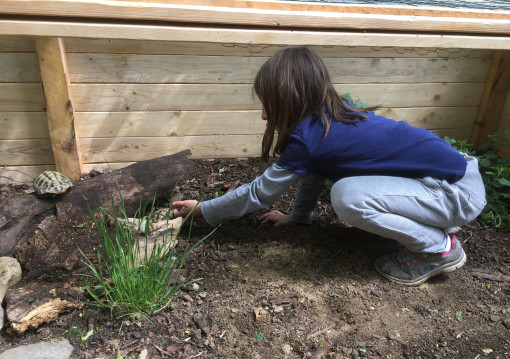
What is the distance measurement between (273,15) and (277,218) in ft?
3.70

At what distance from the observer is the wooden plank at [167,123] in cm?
A: 288

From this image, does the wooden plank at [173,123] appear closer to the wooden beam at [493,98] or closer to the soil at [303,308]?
the wooden beam at [493,98]

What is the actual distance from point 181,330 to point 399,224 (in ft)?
3.61

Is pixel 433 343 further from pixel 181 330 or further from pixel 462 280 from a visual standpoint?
pixel 181 330

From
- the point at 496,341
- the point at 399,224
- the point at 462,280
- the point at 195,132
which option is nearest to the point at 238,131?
the point at 195,132

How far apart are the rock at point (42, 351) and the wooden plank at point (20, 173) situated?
5.04ft

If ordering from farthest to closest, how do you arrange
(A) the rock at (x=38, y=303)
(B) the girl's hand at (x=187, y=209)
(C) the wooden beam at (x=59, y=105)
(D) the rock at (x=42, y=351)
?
(C) the wooden beam at (x=59, y=105), (B) the girl's hand at (x=187, y=209), (A) the rock at (x=38, y=303), (D) the rock at (x=42, y=351)

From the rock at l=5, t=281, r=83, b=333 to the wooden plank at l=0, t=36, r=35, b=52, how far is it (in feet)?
4.83

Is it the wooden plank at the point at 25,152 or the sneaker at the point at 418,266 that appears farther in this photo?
the wooden plank at the point at 25,152

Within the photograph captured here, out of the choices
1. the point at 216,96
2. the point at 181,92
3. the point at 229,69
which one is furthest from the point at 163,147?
the point at 229,69

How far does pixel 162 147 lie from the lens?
10.0 ft

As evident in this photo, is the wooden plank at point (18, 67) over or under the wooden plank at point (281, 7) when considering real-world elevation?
under

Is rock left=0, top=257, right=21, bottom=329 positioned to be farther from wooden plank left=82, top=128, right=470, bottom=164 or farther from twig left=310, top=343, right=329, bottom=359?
twig left=310, top=343, right=329, bottom=359

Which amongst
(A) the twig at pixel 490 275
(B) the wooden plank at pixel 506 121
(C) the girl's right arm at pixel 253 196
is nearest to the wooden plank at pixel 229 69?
(B) the wooden plank at pixel 506 121
